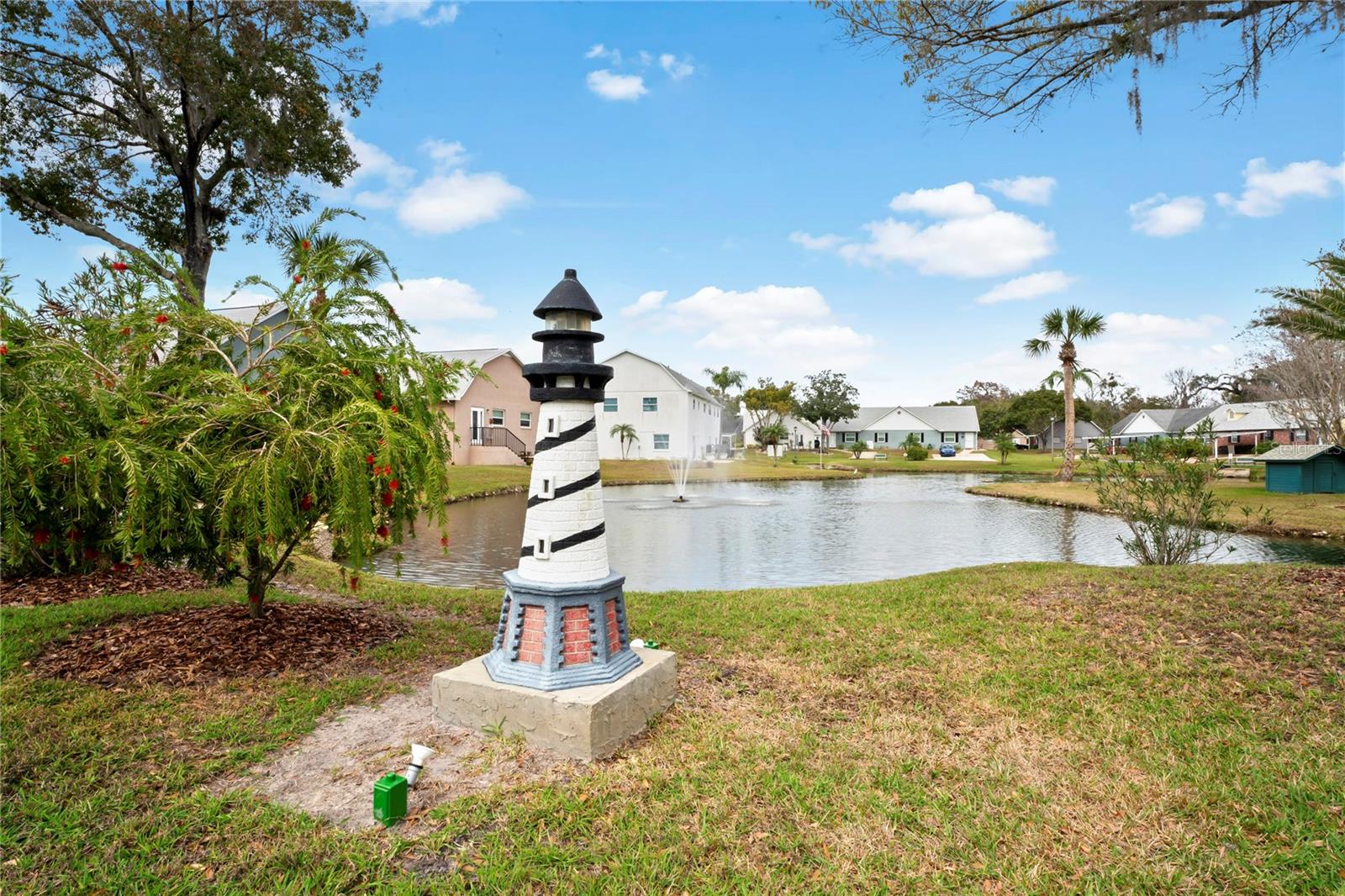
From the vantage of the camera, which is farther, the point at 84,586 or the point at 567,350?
the point at 84,586

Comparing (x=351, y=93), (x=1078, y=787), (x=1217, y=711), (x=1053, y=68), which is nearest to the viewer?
(x=1078, y=787)

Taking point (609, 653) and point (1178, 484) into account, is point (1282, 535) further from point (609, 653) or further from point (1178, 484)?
point (609, 653)

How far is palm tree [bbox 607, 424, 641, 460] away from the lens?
39.3 m

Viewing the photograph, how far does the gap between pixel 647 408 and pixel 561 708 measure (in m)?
36.7

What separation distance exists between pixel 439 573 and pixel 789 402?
56.4 metres

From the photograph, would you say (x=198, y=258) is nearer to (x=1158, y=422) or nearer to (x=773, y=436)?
(x=773, y=436)

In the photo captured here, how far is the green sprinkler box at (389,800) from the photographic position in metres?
3.11

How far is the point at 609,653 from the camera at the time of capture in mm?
4141

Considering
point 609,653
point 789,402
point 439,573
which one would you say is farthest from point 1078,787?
point 789,402

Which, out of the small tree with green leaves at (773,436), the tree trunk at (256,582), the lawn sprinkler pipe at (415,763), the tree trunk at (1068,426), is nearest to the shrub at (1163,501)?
the lawn sprinkler pipe at (415,763)

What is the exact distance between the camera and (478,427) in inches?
1225

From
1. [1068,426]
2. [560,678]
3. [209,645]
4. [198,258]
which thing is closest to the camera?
[560,678]

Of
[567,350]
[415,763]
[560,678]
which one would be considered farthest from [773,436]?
[415,763]

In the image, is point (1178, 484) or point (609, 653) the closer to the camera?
point (609, 653)
